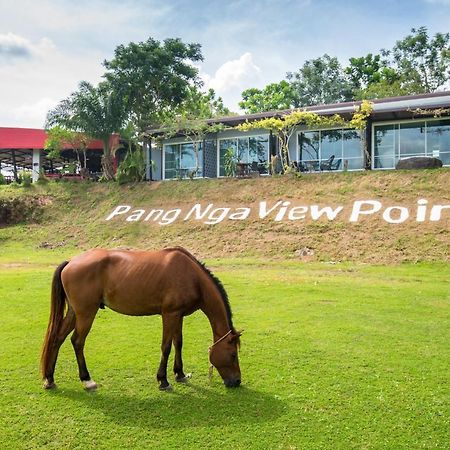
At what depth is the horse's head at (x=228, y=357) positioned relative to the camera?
17.7 ft

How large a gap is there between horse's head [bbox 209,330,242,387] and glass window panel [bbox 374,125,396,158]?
2447 centimetres

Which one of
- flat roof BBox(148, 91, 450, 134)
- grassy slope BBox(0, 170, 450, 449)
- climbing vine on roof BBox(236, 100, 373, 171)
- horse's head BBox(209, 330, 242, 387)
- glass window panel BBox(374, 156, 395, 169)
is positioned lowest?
grassy slope BBox(0, 170, 450, 449)

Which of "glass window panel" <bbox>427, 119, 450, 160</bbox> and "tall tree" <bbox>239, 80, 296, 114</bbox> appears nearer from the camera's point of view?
"glass window panel" <bbox>427, 119, 450, 160</bbox>

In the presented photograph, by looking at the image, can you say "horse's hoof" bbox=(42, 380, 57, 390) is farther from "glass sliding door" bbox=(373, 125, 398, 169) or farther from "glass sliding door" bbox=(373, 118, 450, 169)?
"glass sliding door" bbox=(373, 125, 398, 169)

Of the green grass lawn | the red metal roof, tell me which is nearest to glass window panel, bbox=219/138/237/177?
the red metal roof

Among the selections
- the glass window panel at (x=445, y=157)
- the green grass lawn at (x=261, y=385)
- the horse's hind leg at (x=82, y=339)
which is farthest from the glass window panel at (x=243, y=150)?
the horse's hind leg at (x=82, y=339)

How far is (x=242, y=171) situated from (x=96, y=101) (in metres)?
10.4

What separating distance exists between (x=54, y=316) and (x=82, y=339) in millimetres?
456

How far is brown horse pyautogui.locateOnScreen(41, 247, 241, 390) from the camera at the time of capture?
5.46 meters

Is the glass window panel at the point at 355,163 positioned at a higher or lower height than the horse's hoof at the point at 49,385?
higher

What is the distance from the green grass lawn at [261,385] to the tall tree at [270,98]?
39410mm

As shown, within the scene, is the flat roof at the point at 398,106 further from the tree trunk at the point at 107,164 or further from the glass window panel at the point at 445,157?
the tree trunk at the point at 107,164

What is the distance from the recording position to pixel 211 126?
3077 cm

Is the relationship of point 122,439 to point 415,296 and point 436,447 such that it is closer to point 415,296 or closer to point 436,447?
point 436,447
